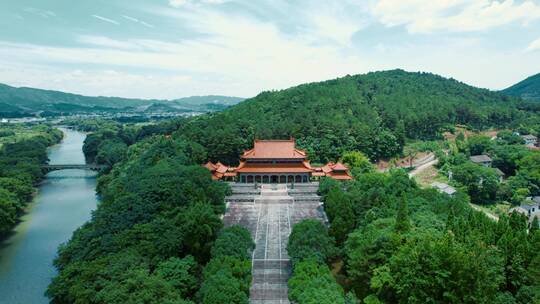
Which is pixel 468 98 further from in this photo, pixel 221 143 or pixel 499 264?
pixel 499 264

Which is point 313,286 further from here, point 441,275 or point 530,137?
point 530,137

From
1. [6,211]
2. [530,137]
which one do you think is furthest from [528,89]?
[6,211]

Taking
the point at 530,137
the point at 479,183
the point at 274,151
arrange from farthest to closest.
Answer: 1. the point at 530,137
2. the point at 479,183
3. the point at 274,151

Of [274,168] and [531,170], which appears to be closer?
[274,168]

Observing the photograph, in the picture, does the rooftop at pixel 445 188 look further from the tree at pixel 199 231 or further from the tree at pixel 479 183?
the tree at pixel 199 231

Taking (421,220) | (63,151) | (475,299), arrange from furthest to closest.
Result: (63,151) → (421,220) → (475,299)

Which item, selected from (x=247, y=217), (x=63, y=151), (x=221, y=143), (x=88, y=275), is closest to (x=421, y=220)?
(x=247, y=217)

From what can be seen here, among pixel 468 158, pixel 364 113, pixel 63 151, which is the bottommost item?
pixel 63 151
